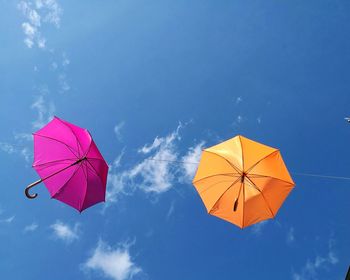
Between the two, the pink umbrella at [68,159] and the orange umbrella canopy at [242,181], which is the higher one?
the orange umbrella canopy at [242,181]

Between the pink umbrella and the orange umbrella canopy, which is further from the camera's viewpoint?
the orange umbrella canopy

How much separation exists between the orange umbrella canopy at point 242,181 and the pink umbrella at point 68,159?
13.9ft

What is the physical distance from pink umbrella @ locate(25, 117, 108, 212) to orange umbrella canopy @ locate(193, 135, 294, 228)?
4.23 meters

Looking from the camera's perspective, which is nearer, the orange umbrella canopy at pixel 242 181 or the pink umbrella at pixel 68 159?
the pink umbrella at pixel 68 159

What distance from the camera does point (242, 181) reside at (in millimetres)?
12750

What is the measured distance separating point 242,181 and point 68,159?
6.55m

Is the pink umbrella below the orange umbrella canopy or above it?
below

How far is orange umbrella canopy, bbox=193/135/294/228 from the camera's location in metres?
12.5

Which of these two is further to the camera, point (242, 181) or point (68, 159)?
point (242, 181)

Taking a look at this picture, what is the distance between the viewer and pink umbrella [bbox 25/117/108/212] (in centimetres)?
1208

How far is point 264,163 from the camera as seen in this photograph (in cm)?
1255

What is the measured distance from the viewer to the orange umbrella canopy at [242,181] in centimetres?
1252

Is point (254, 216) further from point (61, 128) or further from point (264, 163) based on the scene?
point (61, 128)

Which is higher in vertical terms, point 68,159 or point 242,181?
point 242,181
